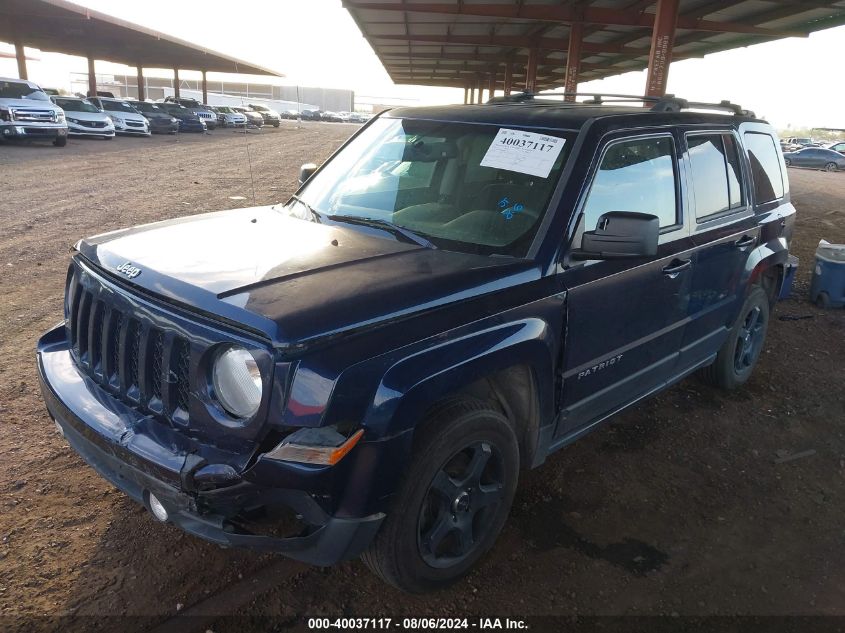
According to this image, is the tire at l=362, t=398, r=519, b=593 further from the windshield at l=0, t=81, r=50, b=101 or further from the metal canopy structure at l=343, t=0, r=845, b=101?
the windshield at l=0, t=81, r=50, b=101

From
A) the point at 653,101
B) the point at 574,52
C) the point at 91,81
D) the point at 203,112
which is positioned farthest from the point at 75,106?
the point at 653,101

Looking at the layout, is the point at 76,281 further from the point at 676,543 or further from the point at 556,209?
the point at 676,543

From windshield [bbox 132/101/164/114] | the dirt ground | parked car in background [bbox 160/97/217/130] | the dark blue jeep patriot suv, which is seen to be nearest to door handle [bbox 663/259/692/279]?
the dark blue jeep patriot suv

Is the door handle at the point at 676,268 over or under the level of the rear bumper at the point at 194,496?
over

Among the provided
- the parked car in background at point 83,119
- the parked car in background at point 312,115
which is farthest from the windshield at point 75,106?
the parked car in background at point 312,115

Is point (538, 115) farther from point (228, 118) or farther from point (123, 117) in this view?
point (228, 118)

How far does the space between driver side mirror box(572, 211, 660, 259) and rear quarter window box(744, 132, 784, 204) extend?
2246 mm

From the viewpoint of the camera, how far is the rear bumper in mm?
2080

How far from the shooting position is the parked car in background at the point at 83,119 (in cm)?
2402

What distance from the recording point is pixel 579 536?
10.2 ft

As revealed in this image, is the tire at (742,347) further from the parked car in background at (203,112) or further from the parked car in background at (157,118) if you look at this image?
the parked car in background at (203,112)

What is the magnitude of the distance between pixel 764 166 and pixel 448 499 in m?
3.73

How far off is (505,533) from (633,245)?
4.92 feet

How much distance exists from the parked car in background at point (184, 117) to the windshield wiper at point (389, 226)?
110ft
